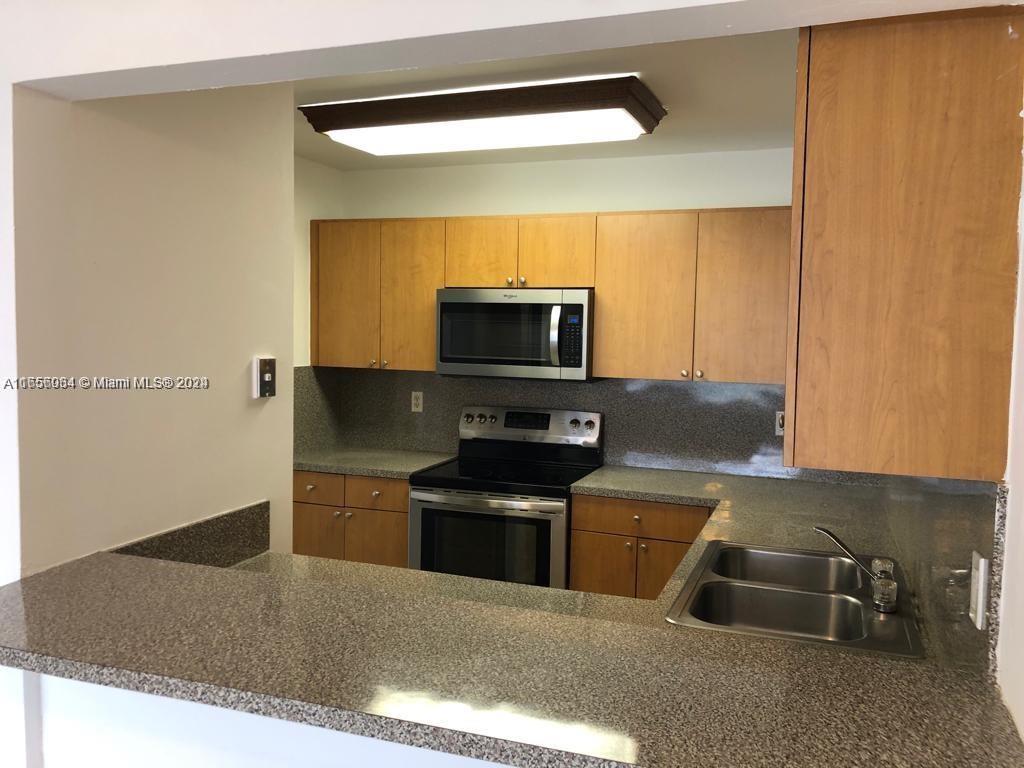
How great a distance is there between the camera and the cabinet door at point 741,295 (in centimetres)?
346

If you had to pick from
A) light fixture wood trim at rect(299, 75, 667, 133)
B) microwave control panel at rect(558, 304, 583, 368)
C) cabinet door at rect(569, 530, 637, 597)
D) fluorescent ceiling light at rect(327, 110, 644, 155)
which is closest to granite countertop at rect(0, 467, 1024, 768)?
light fixture wood trim at rect(299, 75, 667, 133)

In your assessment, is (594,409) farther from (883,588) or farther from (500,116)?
(883,588)

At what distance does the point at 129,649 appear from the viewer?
52.6 inches

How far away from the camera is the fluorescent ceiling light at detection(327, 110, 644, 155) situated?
9.32 ft

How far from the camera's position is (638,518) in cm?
346

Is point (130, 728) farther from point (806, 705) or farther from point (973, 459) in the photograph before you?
point (973, 459)

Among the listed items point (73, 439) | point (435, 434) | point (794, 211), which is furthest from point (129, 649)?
point (435, 434)

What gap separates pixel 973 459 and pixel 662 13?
2.55ft

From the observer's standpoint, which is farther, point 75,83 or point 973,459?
point 75,83

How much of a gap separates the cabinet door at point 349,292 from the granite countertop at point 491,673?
2.49m

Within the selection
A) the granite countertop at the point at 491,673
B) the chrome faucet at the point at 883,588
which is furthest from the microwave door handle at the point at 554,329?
the granite countertop at the point at 491,673

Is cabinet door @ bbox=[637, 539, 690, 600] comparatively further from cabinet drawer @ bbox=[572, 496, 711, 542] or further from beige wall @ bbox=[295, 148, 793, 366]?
beige wall @ bbox=[295, 148, 793, 366]

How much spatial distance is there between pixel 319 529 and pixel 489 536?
908mm

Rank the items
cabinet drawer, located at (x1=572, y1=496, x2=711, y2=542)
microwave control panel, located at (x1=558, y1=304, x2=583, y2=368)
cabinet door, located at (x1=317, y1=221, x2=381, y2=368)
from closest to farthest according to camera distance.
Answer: cabinet drawer, located at (x1=572, y1=496, x2=711, y2=542)
microwave control panel, located at (x1=558, y1=304, x2=583, y2=368)
cabinet door, located at (x1=317, y1=221, x2=381, y2=368)
